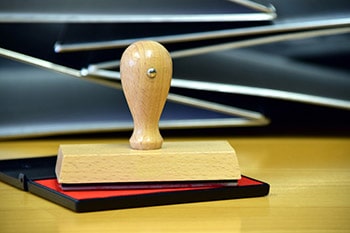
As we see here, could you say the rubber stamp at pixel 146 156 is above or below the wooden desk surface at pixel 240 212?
above

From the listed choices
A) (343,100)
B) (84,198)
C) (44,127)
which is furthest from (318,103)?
(84,198)

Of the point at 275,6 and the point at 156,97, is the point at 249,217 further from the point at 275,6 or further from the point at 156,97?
the point at 275,6

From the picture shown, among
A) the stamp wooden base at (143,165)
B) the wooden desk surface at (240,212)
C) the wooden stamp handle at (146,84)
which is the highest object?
the wooden stamp handle at (146,84)

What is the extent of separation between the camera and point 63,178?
0.58 m

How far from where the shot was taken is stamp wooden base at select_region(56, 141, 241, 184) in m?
0.58

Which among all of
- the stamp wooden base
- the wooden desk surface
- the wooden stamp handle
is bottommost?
the wooden desk surface

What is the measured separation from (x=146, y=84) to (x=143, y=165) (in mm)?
63

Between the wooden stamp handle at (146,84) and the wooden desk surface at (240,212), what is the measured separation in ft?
0.22

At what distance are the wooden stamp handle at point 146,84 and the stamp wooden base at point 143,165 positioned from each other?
0.06 ft

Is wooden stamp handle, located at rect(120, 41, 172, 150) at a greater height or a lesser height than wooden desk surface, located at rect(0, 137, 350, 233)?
greater

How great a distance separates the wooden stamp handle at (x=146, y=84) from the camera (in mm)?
600

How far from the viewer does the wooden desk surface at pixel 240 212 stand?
0.52 meters

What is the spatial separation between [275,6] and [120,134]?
24 cm

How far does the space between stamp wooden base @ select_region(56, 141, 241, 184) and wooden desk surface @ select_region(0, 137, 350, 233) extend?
0.07 ft
